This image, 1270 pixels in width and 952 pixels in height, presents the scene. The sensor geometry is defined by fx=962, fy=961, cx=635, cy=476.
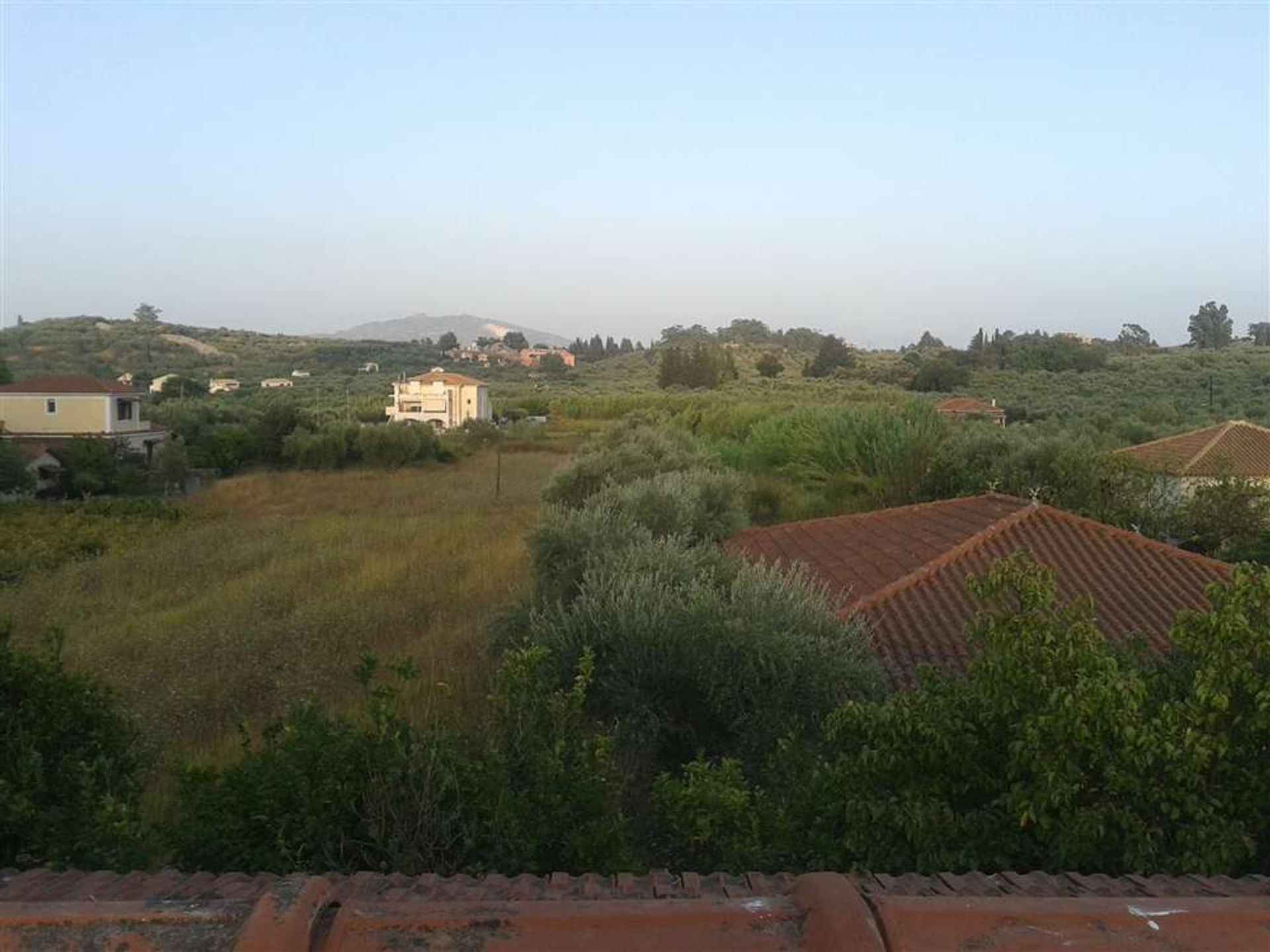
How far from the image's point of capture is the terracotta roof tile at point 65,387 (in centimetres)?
4066

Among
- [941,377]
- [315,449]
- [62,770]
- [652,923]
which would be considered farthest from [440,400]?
[652,923]

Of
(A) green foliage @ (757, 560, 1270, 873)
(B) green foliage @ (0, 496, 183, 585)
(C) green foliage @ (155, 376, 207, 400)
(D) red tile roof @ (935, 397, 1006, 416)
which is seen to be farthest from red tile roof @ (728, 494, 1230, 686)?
(C) green foliage @ (155, 376, 207, 400)

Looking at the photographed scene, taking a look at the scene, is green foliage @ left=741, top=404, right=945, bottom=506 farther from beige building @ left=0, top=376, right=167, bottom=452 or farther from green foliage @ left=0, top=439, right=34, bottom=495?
beige building @ left=0, top=376, right=167, bottom=452

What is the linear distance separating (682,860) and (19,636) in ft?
43.1

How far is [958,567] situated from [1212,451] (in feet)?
51.4

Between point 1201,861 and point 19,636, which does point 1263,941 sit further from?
point 19,636

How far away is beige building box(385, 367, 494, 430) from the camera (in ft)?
204

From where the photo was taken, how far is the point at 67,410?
133ft

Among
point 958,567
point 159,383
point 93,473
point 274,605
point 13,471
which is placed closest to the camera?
point 958,567

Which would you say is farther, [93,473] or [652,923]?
[93,473]

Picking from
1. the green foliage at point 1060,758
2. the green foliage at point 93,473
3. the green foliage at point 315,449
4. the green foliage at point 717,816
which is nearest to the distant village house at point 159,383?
the green foliage at point 315,449

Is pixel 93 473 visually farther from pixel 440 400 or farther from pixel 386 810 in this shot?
pixel 386 810

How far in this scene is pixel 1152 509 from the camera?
17.3 meters

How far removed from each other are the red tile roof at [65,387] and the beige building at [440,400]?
68.0ft
